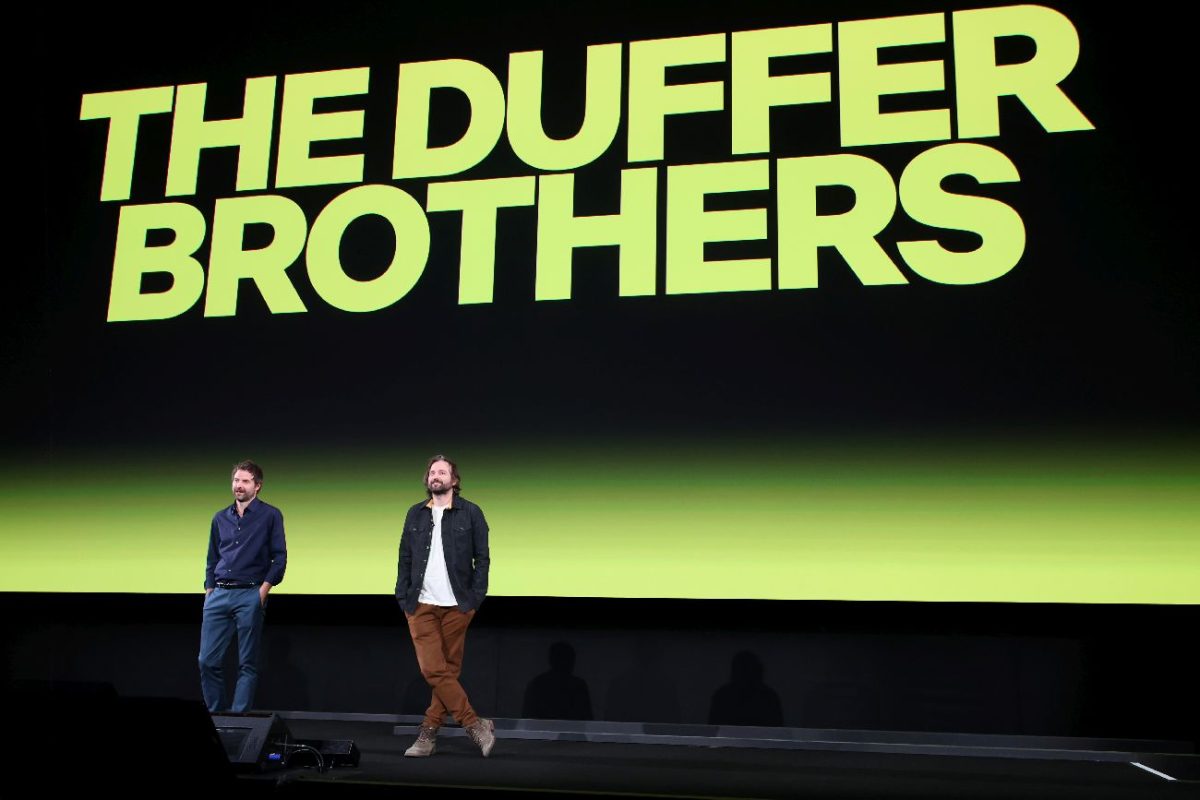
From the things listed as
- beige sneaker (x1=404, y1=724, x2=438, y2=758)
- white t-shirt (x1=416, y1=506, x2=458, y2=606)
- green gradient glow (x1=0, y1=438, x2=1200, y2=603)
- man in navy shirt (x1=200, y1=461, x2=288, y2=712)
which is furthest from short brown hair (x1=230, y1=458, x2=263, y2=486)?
beige sneaker (x1=404, y1=724, x2=438, y2=758)

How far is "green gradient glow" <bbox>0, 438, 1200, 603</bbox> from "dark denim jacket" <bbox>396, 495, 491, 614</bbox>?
1.01 meters

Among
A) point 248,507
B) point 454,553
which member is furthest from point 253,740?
point 248,507

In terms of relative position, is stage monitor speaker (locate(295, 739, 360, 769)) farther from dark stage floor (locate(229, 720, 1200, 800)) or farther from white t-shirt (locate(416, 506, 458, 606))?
white t-shirt (locate(416, 506, 458, 606))

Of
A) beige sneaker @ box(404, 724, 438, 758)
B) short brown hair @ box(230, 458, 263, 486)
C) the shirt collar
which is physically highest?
short brown hair @ box(230, 458, 263, 486)

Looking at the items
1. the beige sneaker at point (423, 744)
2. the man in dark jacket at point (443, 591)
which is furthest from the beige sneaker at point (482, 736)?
the beige sneaker at point (423, 744)

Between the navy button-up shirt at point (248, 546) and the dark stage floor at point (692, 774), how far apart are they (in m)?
0.84

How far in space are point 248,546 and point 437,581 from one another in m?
1.15

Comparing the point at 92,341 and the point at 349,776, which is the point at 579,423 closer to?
the point at 349,776

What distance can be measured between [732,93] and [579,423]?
1930mm

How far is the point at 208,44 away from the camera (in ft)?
22.5

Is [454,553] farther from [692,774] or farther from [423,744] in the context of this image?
[692,774]

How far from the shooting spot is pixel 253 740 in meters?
3.82

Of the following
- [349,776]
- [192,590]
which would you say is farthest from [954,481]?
[192,590]

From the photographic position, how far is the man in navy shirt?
5.27 meters
